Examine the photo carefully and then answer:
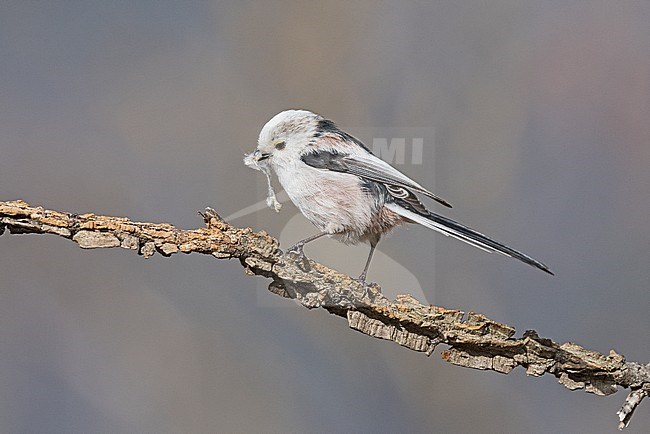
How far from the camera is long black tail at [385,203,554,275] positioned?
3.03ft

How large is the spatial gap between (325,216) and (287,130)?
0.38 feet

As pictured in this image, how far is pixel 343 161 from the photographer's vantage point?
97 centimetres

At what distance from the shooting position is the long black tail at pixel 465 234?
92 centimetres

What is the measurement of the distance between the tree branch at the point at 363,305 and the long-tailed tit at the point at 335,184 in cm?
6

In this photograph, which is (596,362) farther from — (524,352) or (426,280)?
(426,280)

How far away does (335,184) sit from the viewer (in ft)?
3.13

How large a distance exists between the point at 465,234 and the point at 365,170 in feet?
0.48

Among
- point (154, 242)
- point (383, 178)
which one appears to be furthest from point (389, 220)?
point (154, 242)

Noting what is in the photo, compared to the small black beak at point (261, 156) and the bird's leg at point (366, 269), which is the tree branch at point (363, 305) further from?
the small black beak at point (261, 156)

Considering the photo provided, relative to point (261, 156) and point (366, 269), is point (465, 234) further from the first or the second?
point (261, 156)

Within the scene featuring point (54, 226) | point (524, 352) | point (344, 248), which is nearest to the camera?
point (54, 226)

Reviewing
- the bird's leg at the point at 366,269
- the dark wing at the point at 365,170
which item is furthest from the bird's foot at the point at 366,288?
the dark wing at the point at 365,170

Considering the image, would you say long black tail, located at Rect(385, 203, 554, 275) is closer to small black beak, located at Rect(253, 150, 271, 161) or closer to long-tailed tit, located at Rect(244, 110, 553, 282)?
long-tailed tit, located at Rect(244, 110, 553, 282)

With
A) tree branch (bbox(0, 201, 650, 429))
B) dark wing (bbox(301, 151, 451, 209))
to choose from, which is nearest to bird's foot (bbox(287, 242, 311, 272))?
tree branch (bbox(0, 201, 650, 429))
